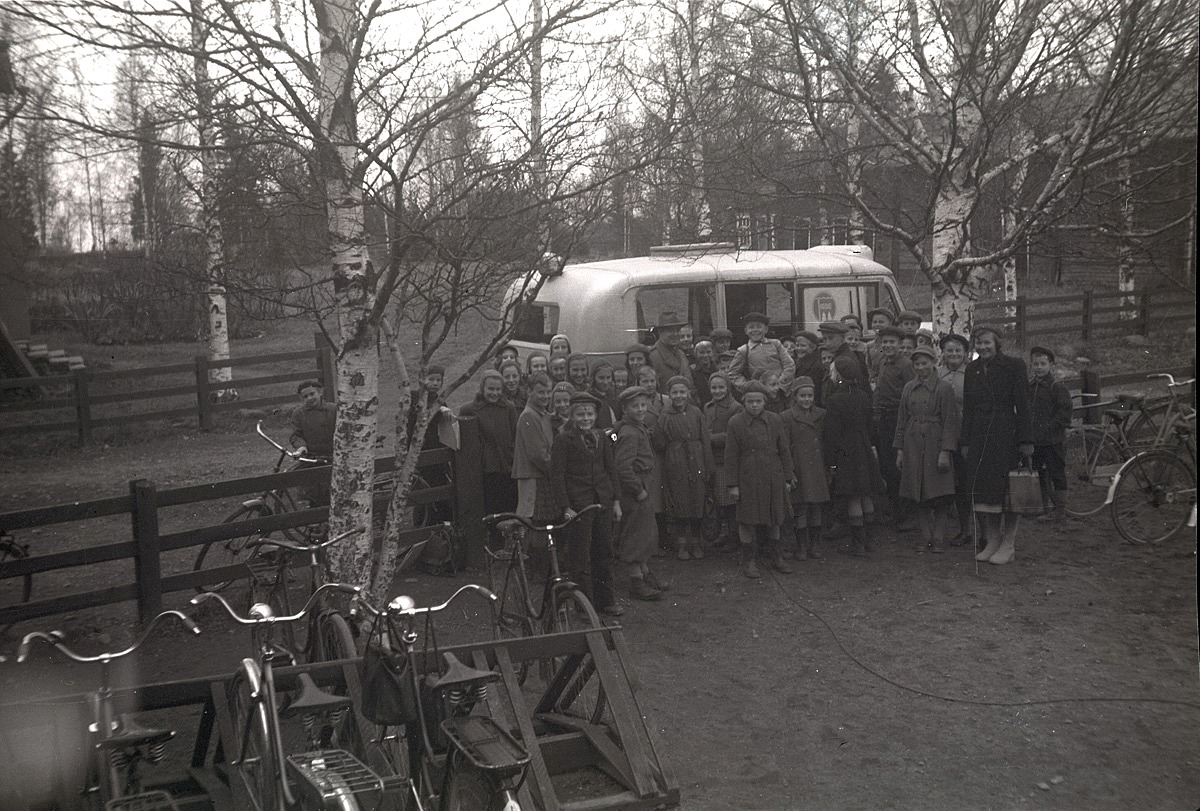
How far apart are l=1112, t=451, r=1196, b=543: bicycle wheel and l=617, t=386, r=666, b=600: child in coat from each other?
3561mm

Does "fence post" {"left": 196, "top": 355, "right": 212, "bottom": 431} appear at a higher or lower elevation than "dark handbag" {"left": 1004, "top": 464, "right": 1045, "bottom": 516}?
higher

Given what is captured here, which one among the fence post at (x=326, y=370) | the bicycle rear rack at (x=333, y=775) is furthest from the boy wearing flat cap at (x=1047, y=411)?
the fence post at (x=326, y=370)

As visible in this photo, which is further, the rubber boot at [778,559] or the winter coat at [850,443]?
the winter coat at [850,443]

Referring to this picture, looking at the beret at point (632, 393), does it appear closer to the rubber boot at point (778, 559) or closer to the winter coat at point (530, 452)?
the winter coat at point (530, 452)

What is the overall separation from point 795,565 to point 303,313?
4.15m

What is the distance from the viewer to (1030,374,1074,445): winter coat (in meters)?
8.44

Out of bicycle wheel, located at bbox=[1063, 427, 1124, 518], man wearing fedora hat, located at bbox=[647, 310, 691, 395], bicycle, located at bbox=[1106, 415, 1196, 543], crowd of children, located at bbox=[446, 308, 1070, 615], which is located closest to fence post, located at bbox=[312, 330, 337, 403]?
man wearing fedora hat, located at bbox=[647, 310, 691, 395]

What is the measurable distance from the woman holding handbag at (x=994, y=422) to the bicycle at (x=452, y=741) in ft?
16.5

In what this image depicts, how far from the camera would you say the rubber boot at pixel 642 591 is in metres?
7.54

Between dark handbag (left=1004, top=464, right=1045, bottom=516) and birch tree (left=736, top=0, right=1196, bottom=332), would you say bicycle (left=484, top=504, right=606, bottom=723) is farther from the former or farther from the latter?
birch tree (left=736, top=0, right=1196, bottom=332)

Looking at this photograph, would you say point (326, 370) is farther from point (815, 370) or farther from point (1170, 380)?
point (1170, 380)

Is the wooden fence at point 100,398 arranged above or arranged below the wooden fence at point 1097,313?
below

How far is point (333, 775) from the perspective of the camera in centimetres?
352

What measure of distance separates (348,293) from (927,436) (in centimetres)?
461
